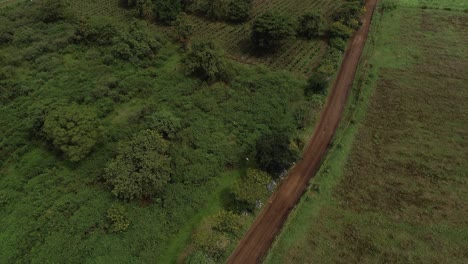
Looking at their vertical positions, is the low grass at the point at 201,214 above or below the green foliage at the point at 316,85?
below

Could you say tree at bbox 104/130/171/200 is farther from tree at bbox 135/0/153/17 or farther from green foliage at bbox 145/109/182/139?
tree at bbox 135/0/153/17

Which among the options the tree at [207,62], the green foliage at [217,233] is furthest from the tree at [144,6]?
the green foliage at [217,233]

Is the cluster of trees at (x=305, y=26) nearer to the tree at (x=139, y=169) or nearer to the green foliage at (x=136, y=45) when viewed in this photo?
the green foliage at (x=136, y=45)

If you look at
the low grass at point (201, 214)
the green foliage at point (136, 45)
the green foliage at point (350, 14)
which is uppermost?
the green foliage at point (350, 14)

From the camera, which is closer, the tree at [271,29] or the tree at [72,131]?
the tree at [72,131]

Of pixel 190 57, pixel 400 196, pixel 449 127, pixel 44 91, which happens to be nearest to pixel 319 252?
pixel 400 196

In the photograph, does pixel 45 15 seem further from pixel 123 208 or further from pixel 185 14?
pixel 123 208

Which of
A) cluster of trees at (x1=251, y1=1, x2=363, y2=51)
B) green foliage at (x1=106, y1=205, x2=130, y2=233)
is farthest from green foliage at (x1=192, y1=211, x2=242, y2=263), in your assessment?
cluster of trees at (x1=251, y1=1, x2=363, y2=51)

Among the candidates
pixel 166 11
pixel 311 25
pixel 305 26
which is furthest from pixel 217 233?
pixel 166 11
